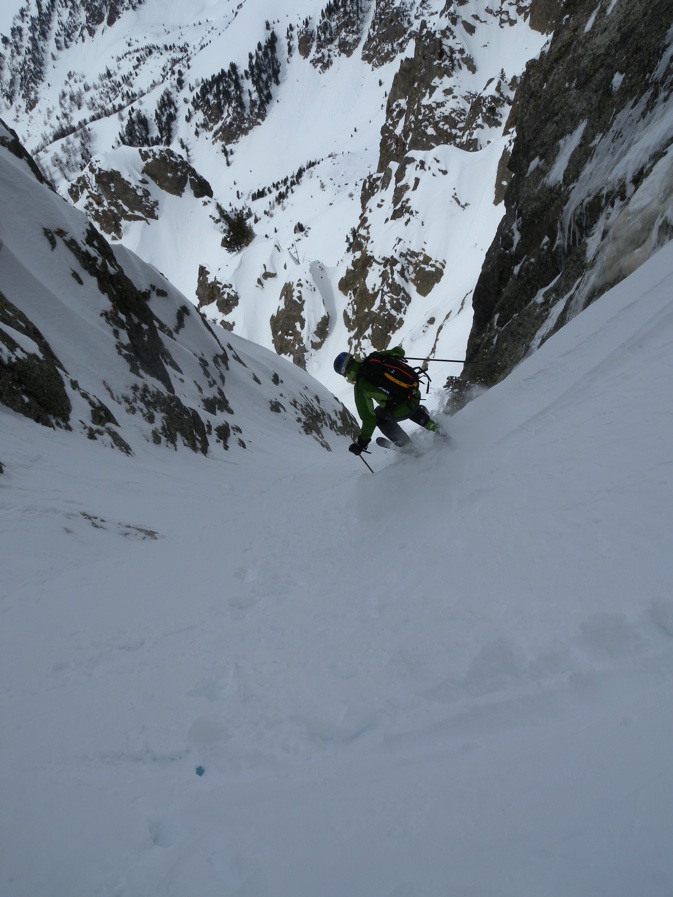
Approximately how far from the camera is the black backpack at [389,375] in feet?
23.0

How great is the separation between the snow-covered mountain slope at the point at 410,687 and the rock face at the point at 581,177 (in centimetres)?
341

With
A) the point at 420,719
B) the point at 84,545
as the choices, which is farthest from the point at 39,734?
the point at 84,545

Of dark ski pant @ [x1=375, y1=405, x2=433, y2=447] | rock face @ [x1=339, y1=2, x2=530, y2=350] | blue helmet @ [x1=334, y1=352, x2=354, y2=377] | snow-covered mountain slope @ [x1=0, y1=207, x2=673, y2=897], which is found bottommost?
snow-covered mountain slope @ [x1=0, y1=207, x2=673, y2=897]

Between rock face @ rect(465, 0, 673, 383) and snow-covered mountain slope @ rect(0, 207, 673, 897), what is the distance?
11.2ft

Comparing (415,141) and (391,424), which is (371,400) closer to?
(391,424)

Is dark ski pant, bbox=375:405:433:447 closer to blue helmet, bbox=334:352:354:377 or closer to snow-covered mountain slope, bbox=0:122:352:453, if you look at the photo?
blue helmet, bbox=334:352:354:377

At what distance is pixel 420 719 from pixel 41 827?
6.64 ft

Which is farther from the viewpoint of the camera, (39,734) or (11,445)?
(11,445)

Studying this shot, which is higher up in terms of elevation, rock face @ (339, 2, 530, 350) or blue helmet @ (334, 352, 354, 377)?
rock face @ (339, 2, 530, 350)

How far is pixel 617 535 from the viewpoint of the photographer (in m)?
3.30

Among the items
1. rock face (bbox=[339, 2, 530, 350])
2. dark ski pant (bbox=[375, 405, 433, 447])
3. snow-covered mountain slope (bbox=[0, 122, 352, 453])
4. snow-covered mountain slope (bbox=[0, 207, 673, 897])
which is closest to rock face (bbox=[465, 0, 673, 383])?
snow-covered mountain slope (bbox=[0, 207, 673, 897])

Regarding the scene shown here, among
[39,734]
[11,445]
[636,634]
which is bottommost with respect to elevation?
[636,634]

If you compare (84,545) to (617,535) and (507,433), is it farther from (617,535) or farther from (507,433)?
(617,535)

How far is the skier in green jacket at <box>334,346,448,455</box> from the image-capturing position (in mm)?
6984
